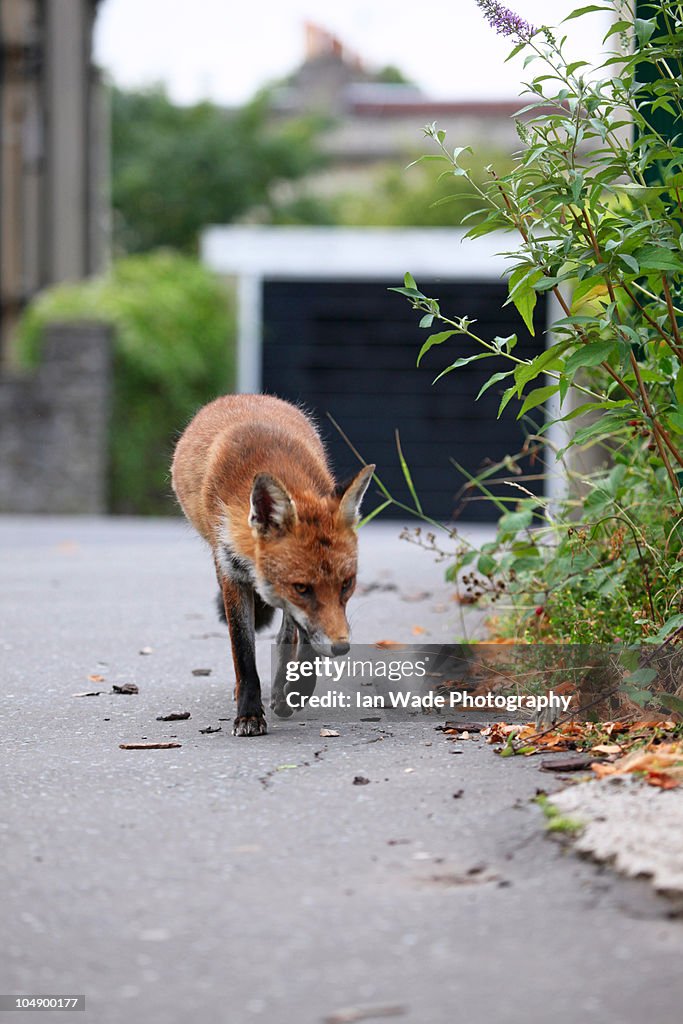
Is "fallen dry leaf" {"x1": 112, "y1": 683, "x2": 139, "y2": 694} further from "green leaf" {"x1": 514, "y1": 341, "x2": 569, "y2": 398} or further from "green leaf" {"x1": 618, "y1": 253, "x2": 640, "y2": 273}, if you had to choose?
"green leaf" {"x1": 618, "y1": 253, "x2": 640, "y2": 273}

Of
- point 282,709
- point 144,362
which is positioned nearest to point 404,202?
point 144,362

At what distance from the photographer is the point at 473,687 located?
18.5 ft

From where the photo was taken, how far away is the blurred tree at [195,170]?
36594 mm

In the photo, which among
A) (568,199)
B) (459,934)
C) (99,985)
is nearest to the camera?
(99,985)

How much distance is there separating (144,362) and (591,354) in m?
13.6

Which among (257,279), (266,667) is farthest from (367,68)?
(266,667)

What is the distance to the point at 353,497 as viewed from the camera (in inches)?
206

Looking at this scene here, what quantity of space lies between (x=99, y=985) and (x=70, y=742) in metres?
2.11

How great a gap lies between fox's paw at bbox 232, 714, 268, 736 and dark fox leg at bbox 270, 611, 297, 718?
0.33m

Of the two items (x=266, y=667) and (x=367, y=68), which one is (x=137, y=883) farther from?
(x=367, y=68)

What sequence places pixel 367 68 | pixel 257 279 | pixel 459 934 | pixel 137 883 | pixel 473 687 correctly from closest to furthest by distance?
pixel 459 934, pixel 137 883, pixel 473 687, pixel 257 279, pixel 367 68

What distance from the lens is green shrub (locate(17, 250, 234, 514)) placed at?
1788cm

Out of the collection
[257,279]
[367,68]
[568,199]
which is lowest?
[568,199]

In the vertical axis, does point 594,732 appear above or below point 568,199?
below
